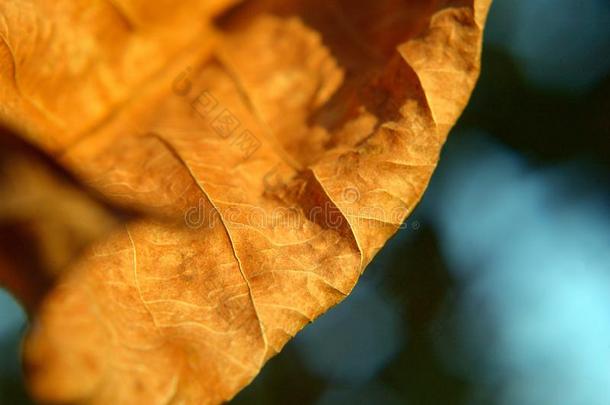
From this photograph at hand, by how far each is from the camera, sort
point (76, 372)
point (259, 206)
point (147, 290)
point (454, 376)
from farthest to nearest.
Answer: point (454, 376) < point (259, 206) < point (147, 290) < point (76, 372)

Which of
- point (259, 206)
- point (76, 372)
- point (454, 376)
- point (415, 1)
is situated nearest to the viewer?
point (76, 372)

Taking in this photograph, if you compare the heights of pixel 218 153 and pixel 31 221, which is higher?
pixel 31 221

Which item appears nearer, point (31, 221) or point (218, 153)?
point (31, 221)

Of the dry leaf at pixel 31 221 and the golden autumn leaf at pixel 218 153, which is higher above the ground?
the dry leaf at pixel 31 221

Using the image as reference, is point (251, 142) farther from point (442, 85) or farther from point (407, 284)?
point (407, 284)

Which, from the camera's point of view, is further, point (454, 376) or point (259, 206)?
point (454, 376)

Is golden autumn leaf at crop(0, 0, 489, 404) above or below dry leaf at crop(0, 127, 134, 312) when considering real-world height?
below

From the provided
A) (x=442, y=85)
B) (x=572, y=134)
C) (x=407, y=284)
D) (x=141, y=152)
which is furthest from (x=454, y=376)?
(x=141, y=152)

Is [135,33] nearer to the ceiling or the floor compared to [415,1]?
nearer to the ceiling
